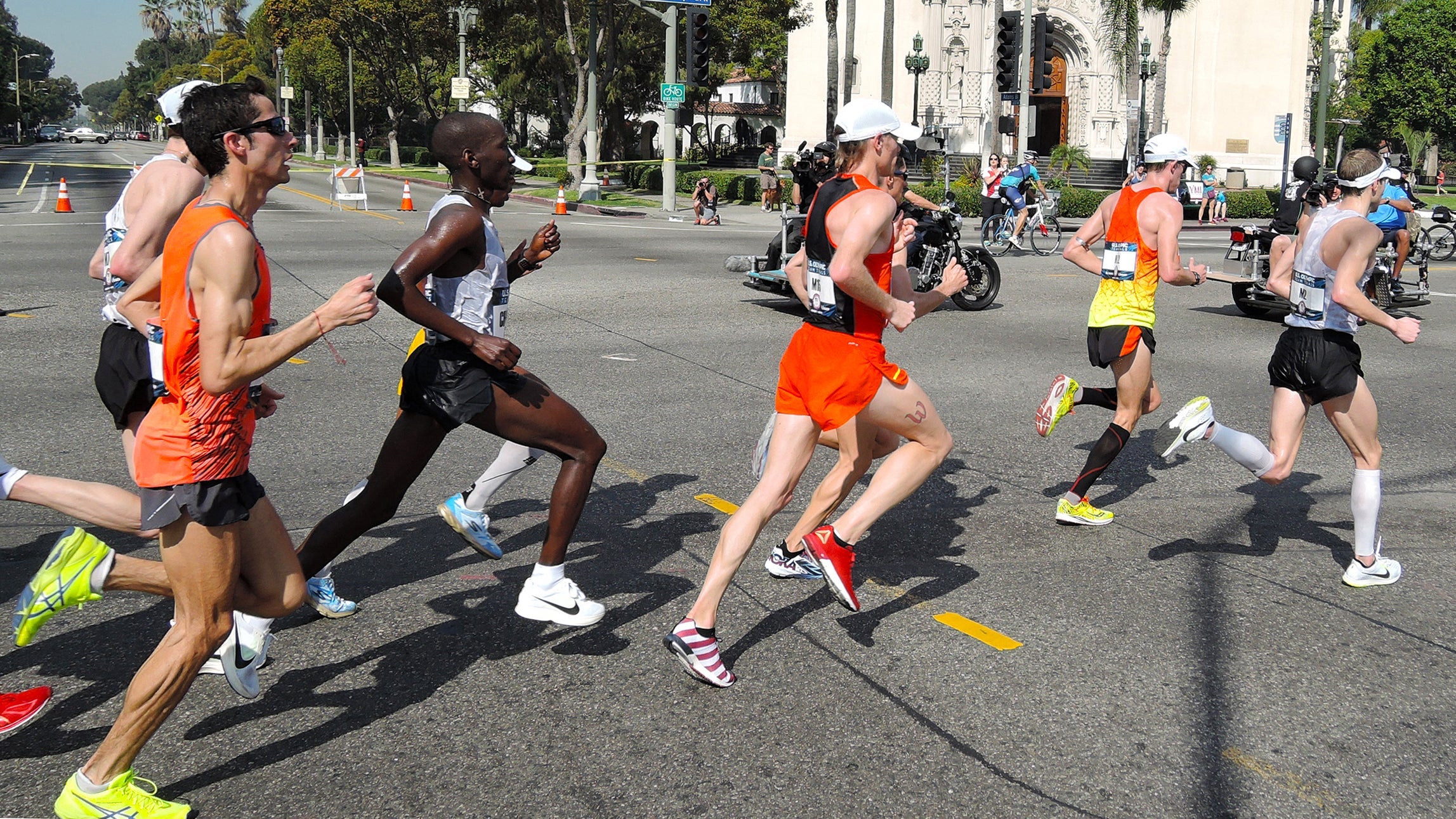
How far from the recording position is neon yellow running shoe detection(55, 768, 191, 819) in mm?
3057

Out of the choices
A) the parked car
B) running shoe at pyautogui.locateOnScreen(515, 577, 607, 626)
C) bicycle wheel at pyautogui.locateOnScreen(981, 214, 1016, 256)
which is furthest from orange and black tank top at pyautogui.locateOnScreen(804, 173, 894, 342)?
the parked car

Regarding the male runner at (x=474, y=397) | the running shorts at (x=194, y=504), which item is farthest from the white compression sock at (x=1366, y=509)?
the running shorts at (x=194, y=504)

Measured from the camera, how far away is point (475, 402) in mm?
4316

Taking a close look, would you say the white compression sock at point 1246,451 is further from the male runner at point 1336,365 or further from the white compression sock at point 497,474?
the white compression sock at point 497,474

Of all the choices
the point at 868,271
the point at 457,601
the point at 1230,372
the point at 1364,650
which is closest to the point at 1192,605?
the point at 1364,650

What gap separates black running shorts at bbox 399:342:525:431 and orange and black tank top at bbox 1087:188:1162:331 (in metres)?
3.29

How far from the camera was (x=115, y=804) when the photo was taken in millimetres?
3072

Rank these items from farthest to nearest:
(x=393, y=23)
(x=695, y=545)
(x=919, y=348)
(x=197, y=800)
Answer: (x=393, y=23), (x=919, y=348), (x=695, y=545), (x=197, y=800)

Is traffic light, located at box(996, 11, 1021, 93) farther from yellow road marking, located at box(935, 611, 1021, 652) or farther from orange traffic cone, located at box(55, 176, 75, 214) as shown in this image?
yellow road marking, located at box(935, 611, 1021, 652)

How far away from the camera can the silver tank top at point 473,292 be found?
439cm

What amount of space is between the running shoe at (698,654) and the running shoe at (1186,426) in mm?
2320

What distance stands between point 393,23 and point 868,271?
51537 millimetres

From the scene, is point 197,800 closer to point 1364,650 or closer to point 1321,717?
point 1321,717

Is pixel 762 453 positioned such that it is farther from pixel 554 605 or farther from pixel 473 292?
pixel 473 292
